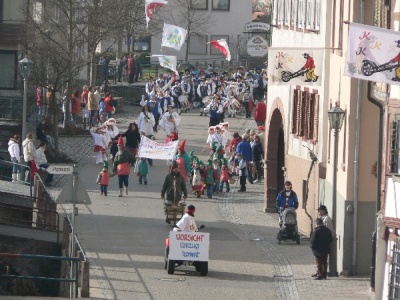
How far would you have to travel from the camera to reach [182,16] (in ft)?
273

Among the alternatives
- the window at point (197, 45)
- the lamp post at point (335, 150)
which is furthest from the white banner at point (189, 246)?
the window at point (197, 45)

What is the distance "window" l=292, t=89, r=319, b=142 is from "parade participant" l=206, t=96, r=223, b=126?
17.3 metres

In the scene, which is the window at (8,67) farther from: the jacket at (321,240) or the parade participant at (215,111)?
the jacket at (321,240)

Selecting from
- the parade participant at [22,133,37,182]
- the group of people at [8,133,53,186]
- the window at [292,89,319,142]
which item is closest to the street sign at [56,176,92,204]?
the window at [292,89,319,142]

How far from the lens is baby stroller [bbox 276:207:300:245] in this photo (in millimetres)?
34250

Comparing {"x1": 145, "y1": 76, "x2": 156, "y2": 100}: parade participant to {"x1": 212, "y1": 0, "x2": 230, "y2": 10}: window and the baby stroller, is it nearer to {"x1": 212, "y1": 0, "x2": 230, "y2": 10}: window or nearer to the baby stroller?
{"x1": 212, "y1": 0, "x2": 230, "y2": 10}: window

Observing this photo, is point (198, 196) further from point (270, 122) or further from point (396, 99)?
point (396, 99)

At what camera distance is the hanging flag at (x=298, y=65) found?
32.2 meters

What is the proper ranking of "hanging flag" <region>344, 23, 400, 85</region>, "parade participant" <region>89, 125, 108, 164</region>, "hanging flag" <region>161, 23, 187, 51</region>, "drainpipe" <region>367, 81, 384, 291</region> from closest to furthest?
"hanging flag" <region>344, 23, 400, 85</region> < "drainpipe" <region>367, 81, 384, 291</region> < "parade participant" <region>89, 125, 108, 164</region> < "hanging flag" <region>161, 23, 187, 51</region>

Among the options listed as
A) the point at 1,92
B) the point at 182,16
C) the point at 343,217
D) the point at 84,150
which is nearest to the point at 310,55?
the point at 343,217

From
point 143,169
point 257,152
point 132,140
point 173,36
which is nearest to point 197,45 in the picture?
point 173,36

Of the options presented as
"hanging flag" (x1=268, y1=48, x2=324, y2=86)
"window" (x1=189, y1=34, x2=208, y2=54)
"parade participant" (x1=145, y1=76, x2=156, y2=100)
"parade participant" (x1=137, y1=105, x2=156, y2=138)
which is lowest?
"parade participant" (x1=137, y1=105, x2=156, y2=138)

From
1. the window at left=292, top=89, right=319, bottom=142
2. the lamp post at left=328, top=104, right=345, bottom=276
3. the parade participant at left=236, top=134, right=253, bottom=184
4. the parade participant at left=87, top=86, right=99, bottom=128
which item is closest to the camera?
the lamp post at left=328, top=104, right=345, bottom=276

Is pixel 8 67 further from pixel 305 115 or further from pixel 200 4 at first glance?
pixel 200 4
